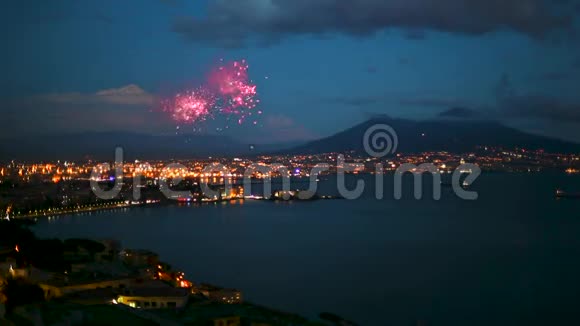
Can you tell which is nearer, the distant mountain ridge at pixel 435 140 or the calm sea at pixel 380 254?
the calm sea at pixel 380 254

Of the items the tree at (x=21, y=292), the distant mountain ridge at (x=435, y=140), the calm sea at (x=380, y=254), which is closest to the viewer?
the tree at (x=21, y=292)

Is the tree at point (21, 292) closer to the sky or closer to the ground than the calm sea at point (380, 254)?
closer to the sky

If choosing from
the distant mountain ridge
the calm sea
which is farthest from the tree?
the distant mountain ridge

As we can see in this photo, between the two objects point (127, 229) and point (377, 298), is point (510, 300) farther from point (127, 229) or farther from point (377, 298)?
point (127, 229)

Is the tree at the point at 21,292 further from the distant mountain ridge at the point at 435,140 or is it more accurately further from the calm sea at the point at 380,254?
the distant mountain ridge at the point at 435,140

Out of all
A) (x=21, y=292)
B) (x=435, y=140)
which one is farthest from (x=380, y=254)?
(x=435, y=140)

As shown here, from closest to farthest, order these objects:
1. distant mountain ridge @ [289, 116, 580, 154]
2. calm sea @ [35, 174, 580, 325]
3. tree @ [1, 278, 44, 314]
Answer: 1. tree @ [1, 278, 44, 314]
2. calm sea @ [35, 174, 580, 325]
3. distant mountain ridge @ [289, 116, 580, 154]

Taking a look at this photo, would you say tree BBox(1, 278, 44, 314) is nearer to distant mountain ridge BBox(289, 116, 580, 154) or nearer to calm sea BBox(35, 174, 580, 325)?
calm sea BBox(35, 174, 580, 325)

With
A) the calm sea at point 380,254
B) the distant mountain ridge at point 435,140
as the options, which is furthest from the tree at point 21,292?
the distant mountain ridge at point 435,140

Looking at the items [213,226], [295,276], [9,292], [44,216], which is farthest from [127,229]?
[9,292]
